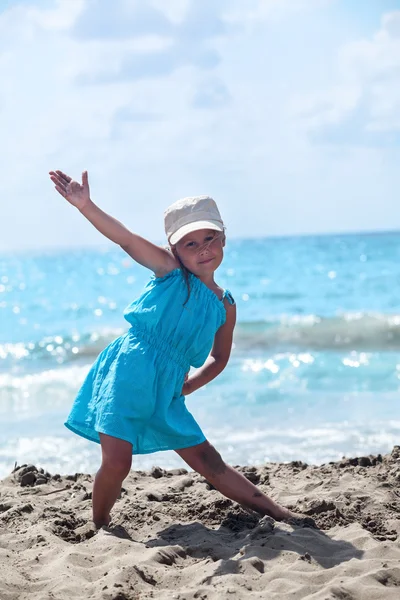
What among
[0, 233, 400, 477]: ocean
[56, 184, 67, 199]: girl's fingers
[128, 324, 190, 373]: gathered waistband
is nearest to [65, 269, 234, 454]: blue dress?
[128, 324, 190, 373]: gathered waistband

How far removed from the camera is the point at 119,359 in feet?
11.8

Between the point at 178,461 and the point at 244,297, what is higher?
the point at 244,297

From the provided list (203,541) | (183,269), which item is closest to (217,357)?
(183,269)

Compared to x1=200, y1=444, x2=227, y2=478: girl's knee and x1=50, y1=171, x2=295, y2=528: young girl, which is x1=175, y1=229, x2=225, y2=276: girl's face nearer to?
x1=50, y1=171, x2=295, y2=528: young girl

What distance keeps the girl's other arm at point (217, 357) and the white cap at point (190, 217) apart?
429mm

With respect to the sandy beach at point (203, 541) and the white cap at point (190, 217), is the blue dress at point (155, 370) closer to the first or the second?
the white cap at point (190, 217)

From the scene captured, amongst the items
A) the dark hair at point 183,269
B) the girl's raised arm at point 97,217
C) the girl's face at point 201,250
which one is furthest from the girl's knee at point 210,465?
the girl's raised arm at point 97,217

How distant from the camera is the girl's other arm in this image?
3764mm

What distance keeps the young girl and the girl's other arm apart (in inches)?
1.7

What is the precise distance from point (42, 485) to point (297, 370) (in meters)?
6.14

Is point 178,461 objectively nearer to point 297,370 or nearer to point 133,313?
point 133,313

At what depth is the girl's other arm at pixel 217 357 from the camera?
12.3 ft

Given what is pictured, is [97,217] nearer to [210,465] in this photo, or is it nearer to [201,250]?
[201,250]

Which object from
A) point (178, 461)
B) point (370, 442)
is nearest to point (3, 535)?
point (178, 461)
